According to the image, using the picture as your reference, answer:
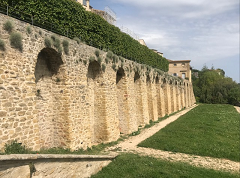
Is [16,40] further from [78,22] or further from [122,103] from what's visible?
[122,103]

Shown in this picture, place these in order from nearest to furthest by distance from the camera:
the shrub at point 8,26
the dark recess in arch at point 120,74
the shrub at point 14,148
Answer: the shrub at point 14,148, the shrub at point 8,26, the dark recess in arch at point 120,74

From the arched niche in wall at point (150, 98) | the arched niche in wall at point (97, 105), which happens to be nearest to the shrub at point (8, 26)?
the arched niche in wall at point (97, 105)

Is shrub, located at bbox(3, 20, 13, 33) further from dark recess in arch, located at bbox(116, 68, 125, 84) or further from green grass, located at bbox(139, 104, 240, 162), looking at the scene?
dark recess in arch, located at bbox(116, 68, 125, 84)

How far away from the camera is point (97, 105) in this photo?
1298 centimetres

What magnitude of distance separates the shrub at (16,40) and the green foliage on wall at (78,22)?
1.50m

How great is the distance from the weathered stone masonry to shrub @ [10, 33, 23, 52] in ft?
0.46

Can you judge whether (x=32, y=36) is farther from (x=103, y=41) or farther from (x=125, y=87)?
(x=125, y=87)

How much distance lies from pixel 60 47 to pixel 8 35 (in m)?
2.52

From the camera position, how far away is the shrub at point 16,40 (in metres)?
7.12

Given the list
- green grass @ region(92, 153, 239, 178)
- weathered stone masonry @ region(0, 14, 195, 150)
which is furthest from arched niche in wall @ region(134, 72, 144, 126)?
Answer: green grass @ region(92, 153, 239, 178)

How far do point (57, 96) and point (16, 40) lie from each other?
3302 mm

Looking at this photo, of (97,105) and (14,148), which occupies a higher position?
(97,105)

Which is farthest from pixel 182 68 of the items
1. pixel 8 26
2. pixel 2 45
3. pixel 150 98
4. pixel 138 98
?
pixel 2 45

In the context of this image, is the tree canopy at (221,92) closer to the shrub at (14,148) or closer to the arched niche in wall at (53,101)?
the arched niche in wall at (53,101)
